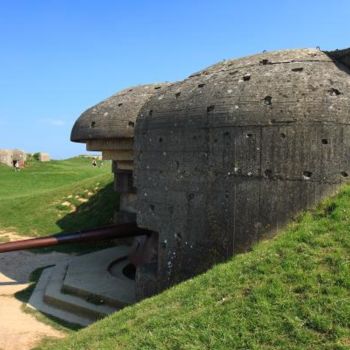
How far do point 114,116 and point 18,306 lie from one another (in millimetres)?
3291

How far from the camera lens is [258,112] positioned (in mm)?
5008

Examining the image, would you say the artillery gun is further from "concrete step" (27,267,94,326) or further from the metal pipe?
the metal pipe

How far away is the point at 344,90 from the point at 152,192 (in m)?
2.65

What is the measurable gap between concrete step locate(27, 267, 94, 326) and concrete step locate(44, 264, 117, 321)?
0.21 ft

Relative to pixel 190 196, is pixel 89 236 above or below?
below

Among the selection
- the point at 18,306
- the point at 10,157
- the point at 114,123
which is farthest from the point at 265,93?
the point at 10,157

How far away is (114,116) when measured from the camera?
299 inches

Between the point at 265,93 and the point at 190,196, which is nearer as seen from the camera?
the point at 265,93

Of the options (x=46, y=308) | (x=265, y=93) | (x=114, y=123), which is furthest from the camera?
(x=114, y=123)

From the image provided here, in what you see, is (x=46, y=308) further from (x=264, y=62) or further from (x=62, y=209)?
(x=62, y=209)

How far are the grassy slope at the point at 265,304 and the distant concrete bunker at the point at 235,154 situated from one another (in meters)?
0.38

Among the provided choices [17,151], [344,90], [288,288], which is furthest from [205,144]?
[17,151]

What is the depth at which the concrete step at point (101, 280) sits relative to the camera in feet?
22.5

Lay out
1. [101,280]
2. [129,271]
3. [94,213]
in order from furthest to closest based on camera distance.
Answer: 1. [94,213]
2. [129,271]
3. [101,280]
